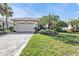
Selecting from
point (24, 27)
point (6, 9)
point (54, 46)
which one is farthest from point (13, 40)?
point (54, 46)

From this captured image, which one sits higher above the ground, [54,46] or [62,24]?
[62,24]

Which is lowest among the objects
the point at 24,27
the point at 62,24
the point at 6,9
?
the point at 24,27

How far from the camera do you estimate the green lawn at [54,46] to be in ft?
19.9

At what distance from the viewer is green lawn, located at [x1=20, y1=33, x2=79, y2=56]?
6.05 meters

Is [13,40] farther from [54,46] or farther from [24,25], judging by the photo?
[54,46]

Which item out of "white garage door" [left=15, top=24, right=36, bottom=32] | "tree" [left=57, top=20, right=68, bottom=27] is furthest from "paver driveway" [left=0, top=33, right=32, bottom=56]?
"tree" [left=57, top=20, right=68, bottom=27]

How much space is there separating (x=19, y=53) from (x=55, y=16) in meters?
2.19

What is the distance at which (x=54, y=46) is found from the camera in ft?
22.8

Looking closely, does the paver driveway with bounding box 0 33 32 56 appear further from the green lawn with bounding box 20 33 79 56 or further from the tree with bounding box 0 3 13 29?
the tree with bounding box 0 3 13 29

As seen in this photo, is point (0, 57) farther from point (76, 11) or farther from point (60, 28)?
point (76, 11)

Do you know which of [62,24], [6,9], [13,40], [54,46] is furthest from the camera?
[6,9]

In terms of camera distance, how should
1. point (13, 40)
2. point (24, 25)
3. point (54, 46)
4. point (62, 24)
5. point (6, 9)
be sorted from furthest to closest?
point (6, 9), point (24, 25), point (13, 40), point (62, 24), point (54, 46)

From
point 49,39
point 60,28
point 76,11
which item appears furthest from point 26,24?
point 76,11

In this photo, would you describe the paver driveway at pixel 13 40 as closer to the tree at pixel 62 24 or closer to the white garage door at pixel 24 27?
the white garage door at pixel 24 27
